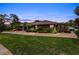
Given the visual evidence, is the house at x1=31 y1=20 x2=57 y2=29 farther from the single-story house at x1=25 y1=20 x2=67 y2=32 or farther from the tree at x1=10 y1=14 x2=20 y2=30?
the tree at x1=10 y1=14 x2=20 y2=30

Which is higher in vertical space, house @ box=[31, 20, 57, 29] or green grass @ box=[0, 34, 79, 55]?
house @ box=[31, 20, 57, 29]

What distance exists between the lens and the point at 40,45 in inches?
462

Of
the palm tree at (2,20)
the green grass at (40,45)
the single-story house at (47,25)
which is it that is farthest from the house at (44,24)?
the palm tree at (2,20)

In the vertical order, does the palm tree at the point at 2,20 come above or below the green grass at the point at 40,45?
above

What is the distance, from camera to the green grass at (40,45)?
11719mm

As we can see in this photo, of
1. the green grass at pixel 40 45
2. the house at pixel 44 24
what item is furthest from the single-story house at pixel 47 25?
the green grass at pixel 40 45

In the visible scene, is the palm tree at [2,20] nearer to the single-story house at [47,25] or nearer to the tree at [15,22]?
the tree at [15,22]

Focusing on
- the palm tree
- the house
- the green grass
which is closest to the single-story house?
the house

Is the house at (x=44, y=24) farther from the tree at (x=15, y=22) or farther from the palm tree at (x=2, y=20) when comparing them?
the palm tree at (x=2, y=20)

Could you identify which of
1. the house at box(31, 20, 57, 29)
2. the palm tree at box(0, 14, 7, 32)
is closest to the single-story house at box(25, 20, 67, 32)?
the house at box(31, 20, 57, 29)

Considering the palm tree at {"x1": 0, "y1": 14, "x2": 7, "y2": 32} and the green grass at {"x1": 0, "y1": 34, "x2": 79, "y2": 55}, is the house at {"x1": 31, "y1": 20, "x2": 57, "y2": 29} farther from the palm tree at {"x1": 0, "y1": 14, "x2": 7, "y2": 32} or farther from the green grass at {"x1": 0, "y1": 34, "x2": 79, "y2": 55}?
the palm tree at {"x1": 0, "y1": 14, "x2": 7, "y2": 32}

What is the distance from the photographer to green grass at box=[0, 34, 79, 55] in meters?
11.7
